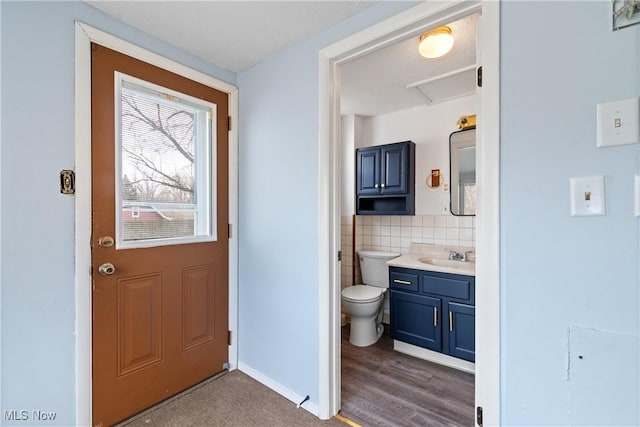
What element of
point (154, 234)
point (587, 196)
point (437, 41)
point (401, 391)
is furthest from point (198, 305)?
point (437, 41)

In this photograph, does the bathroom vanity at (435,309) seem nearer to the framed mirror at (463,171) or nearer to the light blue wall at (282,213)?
the framed mirror at (463,171)

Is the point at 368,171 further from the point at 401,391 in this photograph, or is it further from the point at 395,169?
the point at 401,391

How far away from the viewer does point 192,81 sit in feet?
6.14

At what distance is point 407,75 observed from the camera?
86.0 inches

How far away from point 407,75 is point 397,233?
1543 mm

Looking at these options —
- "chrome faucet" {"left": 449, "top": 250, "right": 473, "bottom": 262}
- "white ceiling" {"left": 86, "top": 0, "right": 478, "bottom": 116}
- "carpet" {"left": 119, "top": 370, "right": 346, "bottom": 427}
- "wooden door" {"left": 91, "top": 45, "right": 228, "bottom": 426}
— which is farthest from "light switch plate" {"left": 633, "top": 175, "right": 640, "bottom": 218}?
"wooden door" {"left": 91, "top": 45, "right": 228, "bottom": 426}

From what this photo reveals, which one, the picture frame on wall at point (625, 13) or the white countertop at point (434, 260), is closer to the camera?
the picture frame on wall at point (625, 13)

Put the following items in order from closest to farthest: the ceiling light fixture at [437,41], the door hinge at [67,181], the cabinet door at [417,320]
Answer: the door hinge at [67,181], the ceiling light fixture at [437,41], the cabinet door at [417,320]

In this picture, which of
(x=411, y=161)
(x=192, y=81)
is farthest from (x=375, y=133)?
(x=192, y=81)

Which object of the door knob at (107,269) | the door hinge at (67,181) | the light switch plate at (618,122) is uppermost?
the light switch plate at (618,122)

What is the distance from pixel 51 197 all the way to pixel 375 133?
2787 millimetres

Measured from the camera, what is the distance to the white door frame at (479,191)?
3.56 ft

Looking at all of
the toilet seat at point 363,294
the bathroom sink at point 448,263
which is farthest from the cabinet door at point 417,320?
the bathroom sink at point 448,263

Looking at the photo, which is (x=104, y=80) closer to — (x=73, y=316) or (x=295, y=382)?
(x=73, y=316)
